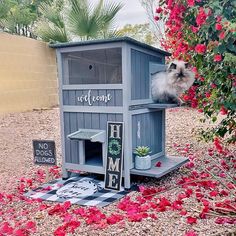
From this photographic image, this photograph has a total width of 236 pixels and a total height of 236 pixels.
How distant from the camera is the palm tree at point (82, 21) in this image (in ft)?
22.9

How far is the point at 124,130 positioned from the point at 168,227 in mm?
1088

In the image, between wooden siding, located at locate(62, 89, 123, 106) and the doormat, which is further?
wooden siding, located at locate(62, 89, 123, 106)

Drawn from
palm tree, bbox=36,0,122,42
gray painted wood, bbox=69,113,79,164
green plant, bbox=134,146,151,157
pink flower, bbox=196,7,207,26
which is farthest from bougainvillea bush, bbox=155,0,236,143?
palm tree, bbox=36,0,122,42

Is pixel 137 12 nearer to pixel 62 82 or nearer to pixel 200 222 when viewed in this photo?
pixel 62 82

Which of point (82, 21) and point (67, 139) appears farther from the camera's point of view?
point (82, 21)

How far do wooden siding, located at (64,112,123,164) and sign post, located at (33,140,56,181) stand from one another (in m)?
0.15

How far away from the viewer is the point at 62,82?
3436 millimetres

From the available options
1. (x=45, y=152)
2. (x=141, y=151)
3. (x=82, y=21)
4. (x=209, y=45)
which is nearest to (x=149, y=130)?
(x=141, y=151)

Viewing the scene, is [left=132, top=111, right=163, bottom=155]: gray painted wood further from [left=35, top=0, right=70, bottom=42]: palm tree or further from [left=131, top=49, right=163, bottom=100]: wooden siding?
[left=35, top=0, right=70, bottom=42]: palm tree

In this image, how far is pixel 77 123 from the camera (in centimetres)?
338

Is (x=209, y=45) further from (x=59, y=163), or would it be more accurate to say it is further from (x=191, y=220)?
(x=59, y=163)

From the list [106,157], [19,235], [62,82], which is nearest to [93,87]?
[62,82]

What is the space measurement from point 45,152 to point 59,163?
3.00 feet

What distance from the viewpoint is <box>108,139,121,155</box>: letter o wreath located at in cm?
311
